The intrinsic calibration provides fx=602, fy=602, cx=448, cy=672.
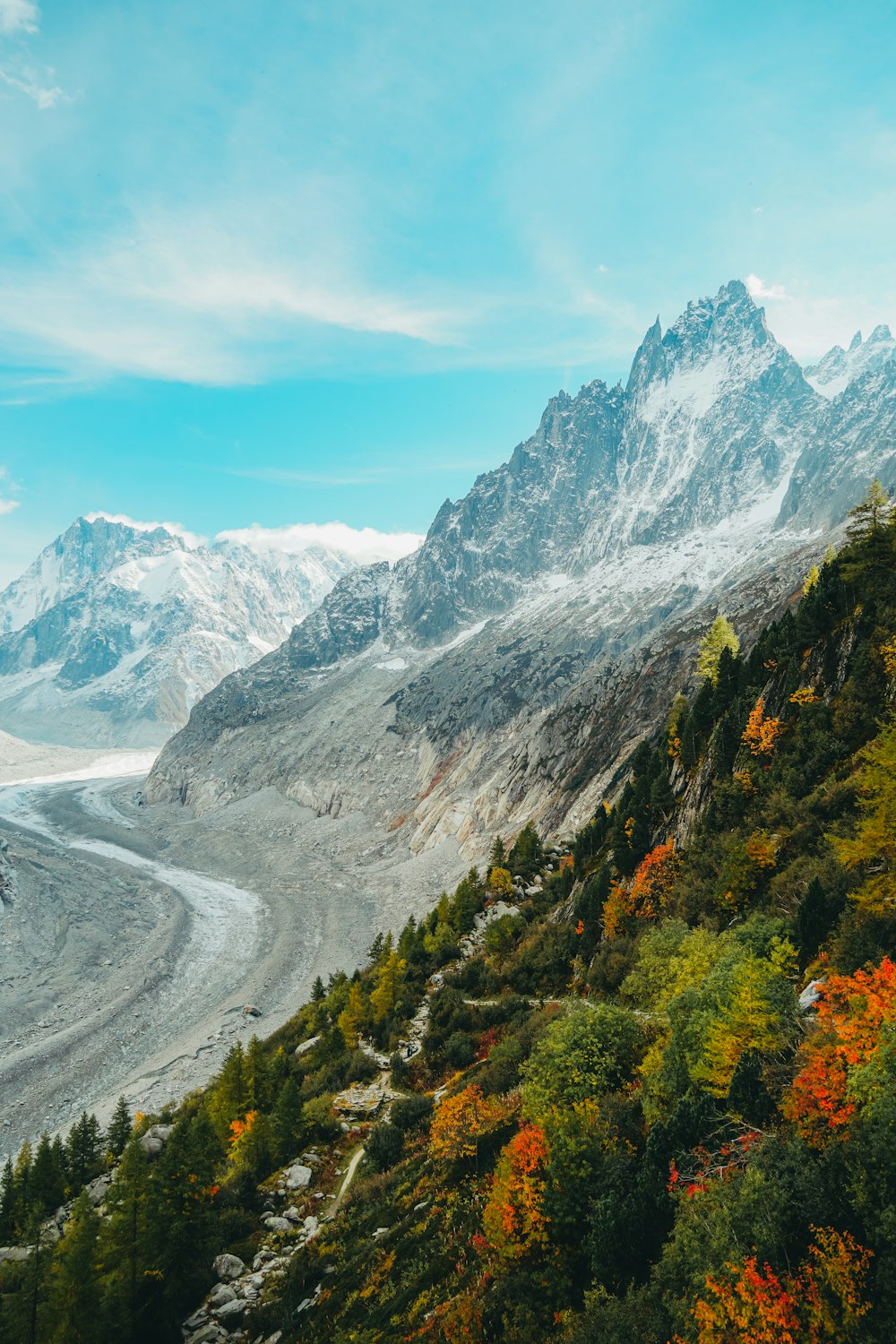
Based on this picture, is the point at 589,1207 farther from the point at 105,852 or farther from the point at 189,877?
the point at 105,852

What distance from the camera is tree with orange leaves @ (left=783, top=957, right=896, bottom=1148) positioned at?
42.4 feet

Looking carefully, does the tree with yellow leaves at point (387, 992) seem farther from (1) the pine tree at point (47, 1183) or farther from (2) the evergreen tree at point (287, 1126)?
(1) the pine tree at point (47, 1183)

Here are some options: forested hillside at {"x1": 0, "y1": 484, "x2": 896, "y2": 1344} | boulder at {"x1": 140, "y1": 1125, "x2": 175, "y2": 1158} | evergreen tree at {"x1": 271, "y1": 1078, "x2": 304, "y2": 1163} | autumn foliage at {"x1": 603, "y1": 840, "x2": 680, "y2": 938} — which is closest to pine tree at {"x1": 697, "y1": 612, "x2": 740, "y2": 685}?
forested hillside at {"x1": 0, "y1": 484, "x2": 896, "y2": 1344}

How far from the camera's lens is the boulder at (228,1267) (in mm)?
23828

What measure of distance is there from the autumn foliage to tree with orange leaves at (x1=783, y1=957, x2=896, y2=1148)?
2127 cm

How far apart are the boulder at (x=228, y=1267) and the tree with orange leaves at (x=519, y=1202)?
40.8 ft

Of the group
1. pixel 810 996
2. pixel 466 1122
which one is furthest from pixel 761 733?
pixel 466 1122

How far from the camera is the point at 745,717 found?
3906 cm

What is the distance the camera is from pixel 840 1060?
13.6m

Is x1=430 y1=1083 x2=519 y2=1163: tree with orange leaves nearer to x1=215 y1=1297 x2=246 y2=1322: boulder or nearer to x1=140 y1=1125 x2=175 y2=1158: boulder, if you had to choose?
x1=215 y1=1297 x2=246 y2=1322: boulder

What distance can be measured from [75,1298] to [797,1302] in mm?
24659

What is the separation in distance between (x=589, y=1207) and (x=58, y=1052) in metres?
63.9

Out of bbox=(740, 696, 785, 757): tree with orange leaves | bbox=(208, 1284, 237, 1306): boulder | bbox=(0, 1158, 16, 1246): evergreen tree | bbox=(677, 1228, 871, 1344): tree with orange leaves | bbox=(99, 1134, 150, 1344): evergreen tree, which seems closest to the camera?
bbox=(677, 1228, 871, 1344): tree with orange leaves

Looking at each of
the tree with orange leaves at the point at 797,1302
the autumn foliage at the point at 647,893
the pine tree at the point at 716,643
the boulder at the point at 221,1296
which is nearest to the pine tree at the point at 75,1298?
the boulder at the point at 221,1296
